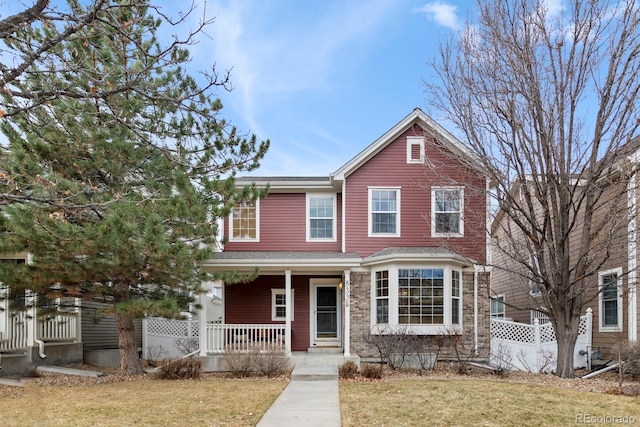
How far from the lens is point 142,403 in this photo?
8.16 m

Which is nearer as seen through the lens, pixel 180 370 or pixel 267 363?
pixel 180 370

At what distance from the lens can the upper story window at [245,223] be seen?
15.6m

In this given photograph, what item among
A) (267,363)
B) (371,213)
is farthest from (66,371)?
(371,213)

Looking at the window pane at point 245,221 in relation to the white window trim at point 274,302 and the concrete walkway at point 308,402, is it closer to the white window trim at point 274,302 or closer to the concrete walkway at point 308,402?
the white window trim at point 274,302

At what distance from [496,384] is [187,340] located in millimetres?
9802

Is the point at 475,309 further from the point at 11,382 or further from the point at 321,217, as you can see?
the point at 11,382

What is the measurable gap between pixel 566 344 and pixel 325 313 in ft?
22.0

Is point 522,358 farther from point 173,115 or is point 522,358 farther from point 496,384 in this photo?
point 173,115

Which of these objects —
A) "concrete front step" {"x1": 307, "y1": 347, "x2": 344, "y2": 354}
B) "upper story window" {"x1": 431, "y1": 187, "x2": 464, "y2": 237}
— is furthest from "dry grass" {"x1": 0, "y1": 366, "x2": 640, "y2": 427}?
"upper story window" {"x1": 431, "y1": 187, "x2": 464, "y2": 237}

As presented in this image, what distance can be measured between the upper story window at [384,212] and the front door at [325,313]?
232 cm

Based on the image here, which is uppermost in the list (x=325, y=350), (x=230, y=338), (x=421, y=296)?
(x=421, y=296)

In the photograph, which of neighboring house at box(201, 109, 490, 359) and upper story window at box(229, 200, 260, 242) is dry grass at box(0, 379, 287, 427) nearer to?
neighboring house at box(201, 109, 490, 359)

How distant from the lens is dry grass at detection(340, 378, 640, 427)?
709 centimetres

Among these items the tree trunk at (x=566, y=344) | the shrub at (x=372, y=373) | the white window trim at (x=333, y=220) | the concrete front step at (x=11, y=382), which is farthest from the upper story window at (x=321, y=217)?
the concrete front step at (x=11, y=382)
